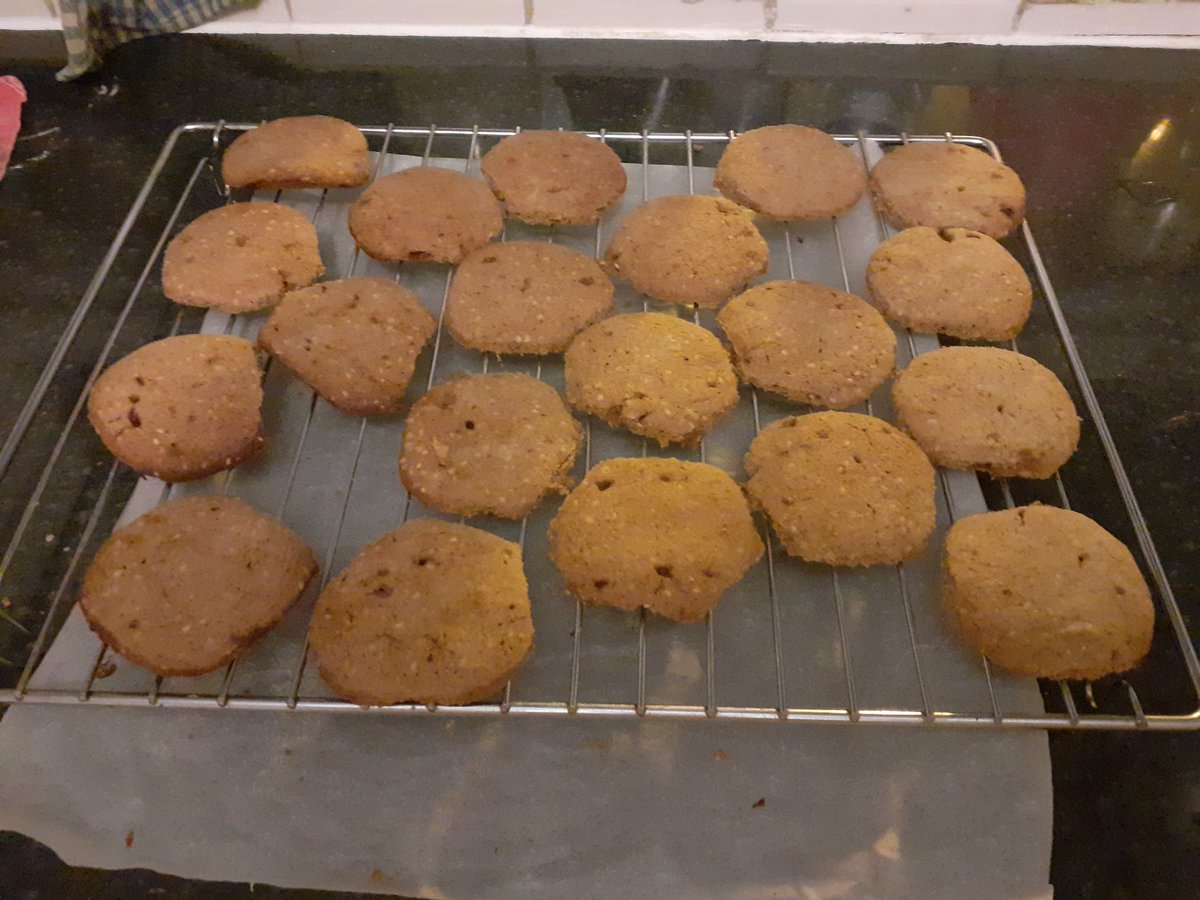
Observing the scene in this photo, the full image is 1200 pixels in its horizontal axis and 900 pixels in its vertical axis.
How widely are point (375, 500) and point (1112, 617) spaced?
904 mm

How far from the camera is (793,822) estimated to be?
0.94 m

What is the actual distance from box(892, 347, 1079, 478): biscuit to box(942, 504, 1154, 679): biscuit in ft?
0.30

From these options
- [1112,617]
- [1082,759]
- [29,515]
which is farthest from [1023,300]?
[29,515]

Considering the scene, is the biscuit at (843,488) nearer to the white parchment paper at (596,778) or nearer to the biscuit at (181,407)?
the white parchment paper at (596,778)

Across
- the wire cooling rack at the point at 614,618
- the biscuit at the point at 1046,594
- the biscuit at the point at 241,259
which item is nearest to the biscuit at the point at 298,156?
the biscuit at the point at 241,259

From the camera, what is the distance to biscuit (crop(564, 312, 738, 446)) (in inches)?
45.0

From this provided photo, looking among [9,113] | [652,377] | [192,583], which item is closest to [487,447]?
[652,377]

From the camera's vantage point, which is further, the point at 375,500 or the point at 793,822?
the point at 375,500

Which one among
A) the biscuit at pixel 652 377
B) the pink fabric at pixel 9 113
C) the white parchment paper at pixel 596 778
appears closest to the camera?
the white parchment paper at pixel 596 778

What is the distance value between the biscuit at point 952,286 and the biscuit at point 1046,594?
33 cm

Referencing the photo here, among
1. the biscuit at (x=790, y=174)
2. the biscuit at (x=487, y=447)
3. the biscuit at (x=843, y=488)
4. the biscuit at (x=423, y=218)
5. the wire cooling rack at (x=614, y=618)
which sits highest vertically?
→ the biscuit at (x=790, y=174)

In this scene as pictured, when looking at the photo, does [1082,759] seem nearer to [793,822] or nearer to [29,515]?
[793,822]

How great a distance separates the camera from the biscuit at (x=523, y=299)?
1230 millimetres

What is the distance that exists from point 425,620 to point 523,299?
52 centimetres
